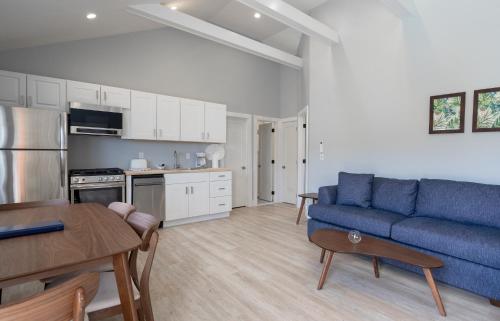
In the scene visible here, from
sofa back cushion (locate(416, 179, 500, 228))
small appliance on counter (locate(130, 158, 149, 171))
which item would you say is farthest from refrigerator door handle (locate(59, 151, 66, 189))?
sofa back cushion (locate(416, 179, 500, 228))

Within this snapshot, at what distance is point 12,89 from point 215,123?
9.47 feet

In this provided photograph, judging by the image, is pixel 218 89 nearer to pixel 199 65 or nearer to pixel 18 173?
pixel 199 65

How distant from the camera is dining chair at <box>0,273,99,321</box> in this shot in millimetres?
679

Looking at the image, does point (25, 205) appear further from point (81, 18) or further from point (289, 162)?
point (289, 162)

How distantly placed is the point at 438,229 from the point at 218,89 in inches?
173

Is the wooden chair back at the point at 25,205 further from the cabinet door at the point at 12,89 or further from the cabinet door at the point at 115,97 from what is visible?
the cabinet door at the point at 115,97

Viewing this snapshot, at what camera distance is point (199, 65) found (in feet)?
16.8

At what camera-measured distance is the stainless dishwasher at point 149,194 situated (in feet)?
12.8

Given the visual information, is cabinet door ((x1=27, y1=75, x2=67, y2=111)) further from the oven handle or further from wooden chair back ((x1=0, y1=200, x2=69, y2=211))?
wooden chair back ((x1=0, y1=200, x2=69, y2=211))

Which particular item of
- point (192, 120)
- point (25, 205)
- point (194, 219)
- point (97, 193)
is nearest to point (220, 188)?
point (194, 219)

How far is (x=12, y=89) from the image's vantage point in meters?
3.10

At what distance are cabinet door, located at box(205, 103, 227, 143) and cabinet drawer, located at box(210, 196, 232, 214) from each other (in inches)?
43.6

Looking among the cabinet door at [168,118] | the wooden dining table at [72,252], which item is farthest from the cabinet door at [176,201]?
the wooden dining table at [72,252]

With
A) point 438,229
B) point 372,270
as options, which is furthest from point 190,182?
point 438,229
